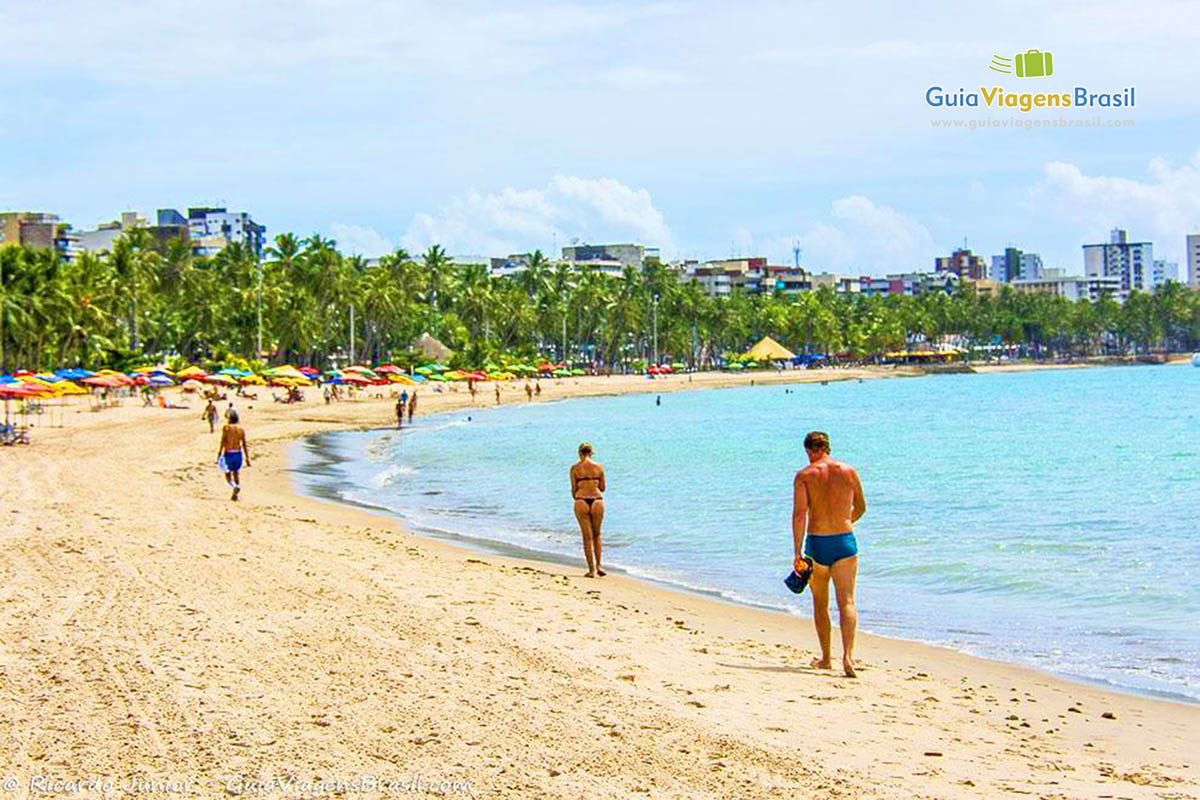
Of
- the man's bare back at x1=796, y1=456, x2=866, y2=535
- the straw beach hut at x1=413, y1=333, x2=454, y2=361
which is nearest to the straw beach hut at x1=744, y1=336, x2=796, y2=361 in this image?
the straw beach hut at x1=413, y1=333, x2=454, y2=361

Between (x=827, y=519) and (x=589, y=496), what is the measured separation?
5.47 meters

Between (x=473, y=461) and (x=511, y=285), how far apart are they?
309 feet

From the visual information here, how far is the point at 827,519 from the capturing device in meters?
8.59

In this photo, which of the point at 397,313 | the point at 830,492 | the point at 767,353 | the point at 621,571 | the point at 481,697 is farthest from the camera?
the point at 767,353

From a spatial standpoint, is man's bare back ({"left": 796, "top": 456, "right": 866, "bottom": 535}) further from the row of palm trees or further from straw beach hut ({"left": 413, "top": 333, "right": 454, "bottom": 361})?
straw beach hut ({"left": 413, "top": 333, "right": 454, "bottom": 361})

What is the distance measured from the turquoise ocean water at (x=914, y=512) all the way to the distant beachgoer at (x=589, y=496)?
4.05 ft

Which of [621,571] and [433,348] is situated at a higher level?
[433,348]

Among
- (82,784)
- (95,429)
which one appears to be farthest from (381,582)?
(95,429)

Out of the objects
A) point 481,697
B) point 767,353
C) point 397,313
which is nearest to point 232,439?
point 481,697

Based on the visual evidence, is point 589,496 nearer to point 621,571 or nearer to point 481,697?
point 621,571

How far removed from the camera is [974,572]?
1589 cm

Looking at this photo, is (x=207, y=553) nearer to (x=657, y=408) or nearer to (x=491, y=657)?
(x=491, y=657)

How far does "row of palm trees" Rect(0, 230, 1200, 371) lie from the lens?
67.8 meters

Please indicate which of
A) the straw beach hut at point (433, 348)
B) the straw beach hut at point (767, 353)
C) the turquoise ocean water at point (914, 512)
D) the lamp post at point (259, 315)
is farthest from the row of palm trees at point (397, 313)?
the turquoise ocean water at point (914, 512)
